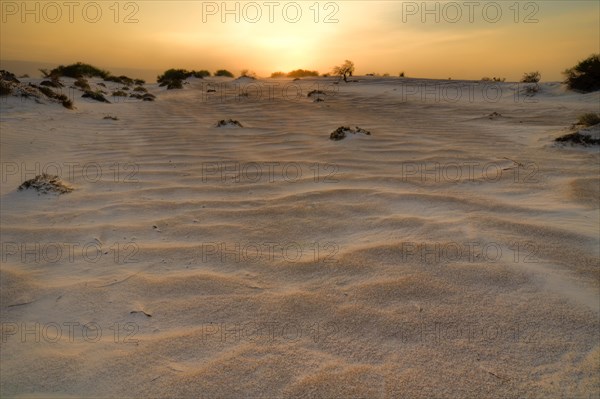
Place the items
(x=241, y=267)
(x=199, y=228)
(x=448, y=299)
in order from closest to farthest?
1. (x=448, y=299)
2. (x=241, y=267)
3. (x=199, y=228)

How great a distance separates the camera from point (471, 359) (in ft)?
4.49

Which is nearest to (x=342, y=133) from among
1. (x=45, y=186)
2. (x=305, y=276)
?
(x=45, y=186)

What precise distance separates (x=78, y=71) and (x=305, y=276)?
18875mm

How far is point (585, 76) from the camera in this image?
10578mm

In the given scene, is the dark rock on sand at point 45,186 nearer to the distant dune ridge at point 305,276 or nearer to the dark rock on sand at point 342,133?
the distant dune ridge at point 305,276

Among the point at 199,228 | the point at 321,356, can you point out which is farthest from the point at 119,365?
the point at 199,228

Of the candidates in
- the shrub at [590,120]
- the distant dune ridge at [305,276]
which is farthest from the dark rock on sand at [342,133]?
the shrub at [590,120]

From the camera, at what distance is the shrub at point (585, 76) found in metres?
10.4

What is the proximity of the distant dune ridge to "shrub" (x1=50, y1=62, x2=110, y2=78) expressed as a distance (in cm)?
1442

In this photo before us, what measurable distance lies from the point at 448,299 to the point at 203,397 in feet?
3.47

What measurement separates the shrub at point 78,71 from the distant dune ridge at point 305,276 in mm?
14419

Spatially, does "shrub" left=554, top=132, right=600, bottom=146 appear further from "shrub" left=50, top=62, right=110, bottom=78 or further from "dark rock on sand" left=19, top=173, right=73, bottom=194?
Answer: "shrub" left=50, top=62, right=110, bottom=78

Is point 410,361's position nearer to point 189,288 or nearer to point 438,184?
point 189,288

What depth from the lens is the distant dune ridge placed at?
1.32 m
